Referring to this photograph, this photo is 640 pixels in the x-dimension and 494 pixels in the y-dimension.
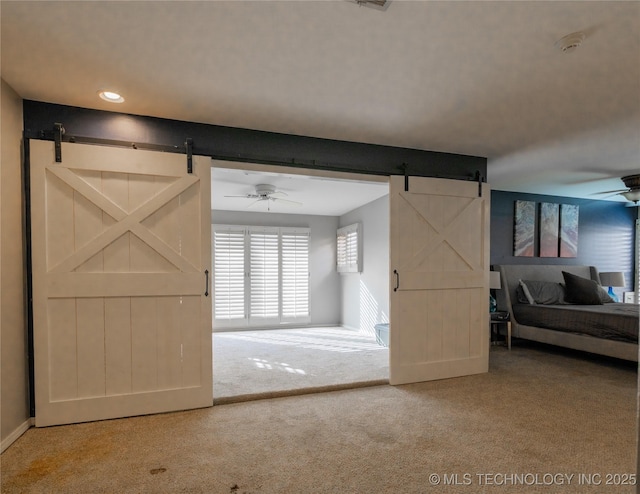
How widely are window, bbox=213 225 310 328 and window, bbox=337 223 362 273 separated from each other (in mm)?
687

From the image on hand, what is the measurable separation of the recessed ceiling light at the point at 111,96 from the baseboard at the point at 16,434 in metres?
2.35

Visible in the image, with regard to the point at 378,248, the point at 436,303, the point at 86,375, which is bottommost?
the point at 86,375

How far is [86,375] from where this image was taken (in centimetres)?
284

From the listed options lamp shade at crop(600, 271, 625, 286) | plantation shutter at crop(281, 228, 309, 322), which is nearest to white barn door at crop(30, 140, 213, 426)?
plantation shutter at crop(281, 228, 309, 322)

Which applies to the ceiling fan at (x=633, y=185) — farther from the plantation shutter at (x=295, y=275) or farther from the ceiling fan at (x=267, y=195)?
the plantation shutter at (x=295, y=275)

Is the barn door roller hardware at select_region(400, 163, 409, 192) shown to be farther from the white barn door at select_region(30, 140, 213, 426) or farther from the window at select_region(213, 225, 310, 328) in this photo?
the window at select_region(213, 225, 310, 328)

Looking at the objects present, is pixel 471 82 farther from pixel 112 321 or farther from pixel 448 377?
pixel 112 321

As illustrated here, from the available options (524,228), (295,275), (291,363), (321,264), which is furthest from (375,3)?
(321,264)

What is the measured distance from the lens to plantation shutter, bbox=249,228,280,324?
7.47 m

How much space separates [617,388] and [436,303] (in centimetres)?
181

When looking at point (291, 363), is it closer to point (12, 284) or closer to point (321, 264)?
point (12, 284)

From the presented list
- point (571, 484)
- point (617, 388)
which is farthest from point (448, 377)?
point (571, 484)

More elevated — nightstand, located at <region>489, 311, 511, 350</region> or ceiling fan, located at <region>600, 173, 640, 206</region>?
ceiling fan, located at <region>600, 173, 640, 206</region>

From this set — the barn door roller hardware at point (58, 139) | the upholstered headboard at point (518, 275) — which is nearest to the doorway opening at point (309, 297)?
the barn door roller hardware at point (58, 139)
